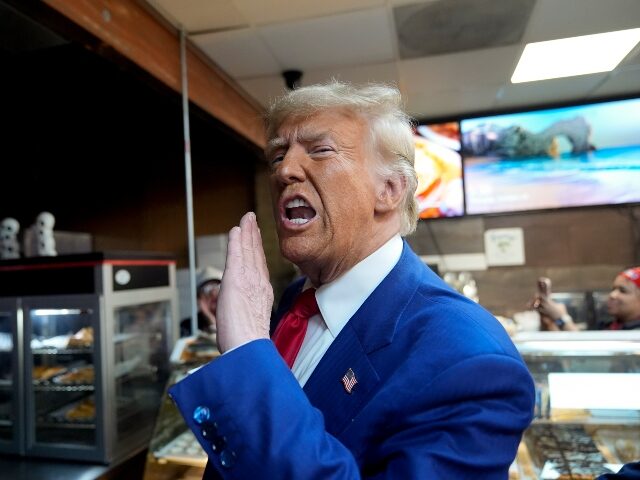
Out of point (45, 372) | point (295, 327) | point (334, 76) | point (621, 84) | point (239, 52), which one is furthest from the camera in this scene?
point (621, 84)

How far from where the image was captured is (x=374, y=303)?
85 cm

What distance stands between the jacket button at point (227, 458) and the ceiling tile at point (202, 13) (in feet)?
7.83

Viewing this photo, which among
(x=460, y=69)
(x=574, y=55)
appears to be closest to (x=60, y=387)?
(x=460, y=69)

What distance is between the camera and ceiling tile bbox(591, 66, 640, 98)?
3572 mm

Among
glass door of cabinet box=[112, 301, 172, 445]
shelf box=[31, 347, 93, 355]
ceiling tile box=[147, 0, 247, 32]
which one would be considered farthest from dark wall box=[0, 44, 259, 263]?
shelf box=[31, 347, 93, 355]

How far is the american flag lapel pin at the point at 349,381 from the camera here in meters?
0.77

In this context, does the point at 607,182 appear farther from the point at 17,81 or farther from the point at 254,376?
the point at 17,81

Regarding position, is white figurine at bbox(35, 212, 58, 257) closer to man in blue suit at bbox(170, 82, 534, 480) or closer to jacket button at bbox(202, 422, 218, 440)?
man in blue suit at bbox(170, 82, 534, 480)

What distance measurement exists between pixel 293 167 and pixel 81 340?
2.13 metres

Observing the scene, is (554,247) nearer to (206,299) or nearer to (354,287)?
(206,299)

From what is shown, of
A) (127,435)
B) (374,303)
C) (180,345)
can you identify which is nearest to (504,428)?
(374,303)

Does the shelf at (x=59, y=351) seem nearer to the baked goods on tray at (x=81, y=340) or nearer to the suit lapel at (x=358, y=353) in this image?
the baked goods on tray at (x=81, y=340)

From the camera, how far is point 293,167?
910 millimetres

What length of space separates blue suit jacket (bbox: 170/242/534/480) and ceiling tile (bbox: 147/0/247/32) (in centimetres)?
229
